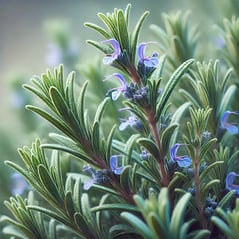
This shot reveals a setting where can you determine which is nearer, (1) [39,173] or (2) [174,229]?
(2) [174,229]

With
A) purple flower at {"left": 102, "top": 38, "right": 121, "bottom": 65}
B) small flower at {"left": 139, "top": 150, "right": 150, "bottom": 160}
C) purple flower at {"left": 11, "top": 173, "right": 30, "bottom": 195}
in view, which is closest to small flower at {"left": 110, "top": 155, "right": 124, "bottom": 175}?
small flower at {"left": 139, "top": 150, "right": 150, "bottom": 160}

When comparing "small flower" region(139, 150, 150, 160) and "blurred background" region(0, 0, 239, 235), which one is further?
"blurred background" region(0, 0, 239, 235)

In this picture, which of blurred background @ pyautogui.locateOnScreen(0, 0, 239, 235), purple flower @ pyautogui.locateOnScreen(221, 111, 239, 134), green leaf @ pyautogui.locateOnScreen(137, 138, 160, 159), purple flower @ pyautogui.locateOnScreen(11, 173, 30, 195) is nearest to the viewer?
green leaf @ pyautogui.locateOnScreen(137, 138, 160, 159)

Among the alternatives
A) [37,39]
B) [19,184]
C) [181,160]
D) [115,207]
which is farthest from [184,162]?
[37,39]

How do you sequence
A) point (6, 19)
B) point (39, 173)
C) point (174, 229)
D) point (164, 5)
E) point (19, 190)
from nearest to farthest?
point (174, 229), point (39, 173), point (19, 190), point (164, 5), point (6, 19)

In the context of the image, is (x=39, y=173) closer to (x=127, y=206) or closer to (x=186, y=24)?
(x=127, y=206)

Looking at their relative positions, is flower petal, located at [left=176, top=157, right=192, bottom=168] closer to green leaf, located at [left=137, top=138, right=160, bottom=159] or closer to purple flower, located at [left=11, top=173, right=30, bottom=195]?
green leaf, located at [left=137, top=138, right=160, bottom=159]

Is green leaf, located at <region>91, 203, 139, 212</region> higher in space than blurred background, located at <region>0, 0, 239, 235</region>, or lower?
lower

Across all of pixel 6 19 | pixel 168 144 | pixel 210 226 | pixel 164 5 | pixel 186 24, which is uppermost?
pixel 6 19

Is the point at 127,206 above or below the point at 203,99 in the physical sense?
below

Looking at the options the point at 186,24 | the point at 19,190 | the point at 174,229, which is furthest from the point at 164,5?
the point at 174,229
